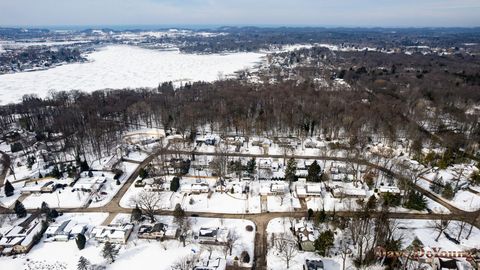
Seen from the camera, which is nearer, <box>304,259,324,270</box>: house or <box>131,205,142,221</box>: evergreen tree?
<box>304,259,324,270</box>: house

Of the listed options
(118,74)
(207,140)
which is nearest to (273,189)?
(207,140)

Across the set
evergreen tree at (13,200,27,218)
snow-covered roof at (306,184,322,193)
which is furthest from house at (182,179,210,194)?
evergreen tree at (13,200,27,218)

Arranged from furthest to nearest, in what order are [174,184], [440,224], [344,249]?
[174,184], [440,224], [344,249]

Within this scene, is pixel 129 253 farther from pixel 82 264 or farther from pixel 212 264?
pixel 212 264

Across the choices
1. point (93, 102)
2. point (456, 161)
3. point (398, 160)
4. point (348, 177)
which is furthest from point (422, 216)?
point (93, 102)

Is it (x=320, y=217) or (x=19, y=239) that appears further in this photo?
(x=320, y=217)

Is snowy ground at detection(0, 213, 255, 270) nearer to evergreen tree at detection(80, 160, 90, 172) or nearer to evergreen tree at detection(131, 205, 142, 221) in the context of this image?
evergreen tree at detection(131, 205, 142, 221)

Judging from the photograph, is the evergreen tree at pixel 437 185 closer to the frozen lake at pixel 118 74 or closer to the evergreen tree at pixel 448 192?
the evergreen tree at pixel 448 192
